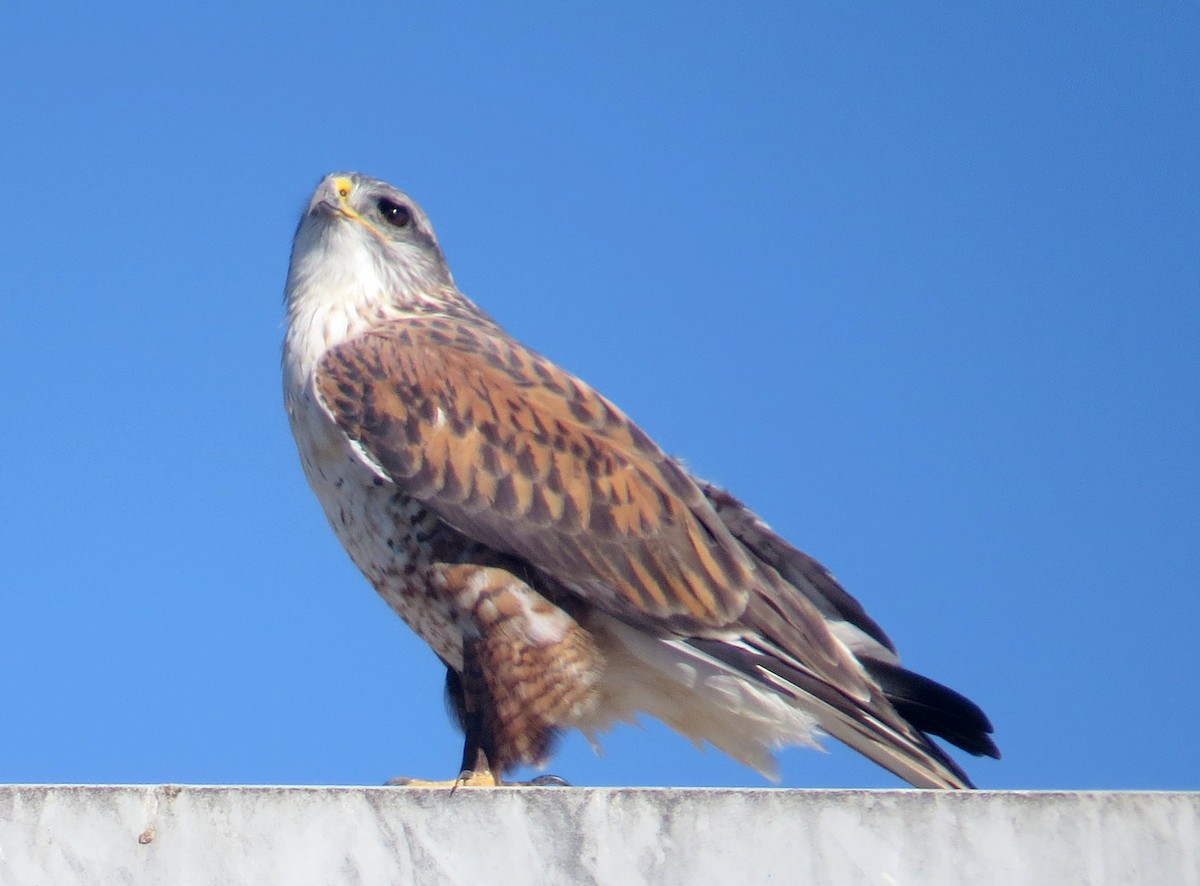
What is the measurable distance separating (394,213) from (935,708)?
252cm

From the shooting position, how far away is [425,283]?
17.5 ft

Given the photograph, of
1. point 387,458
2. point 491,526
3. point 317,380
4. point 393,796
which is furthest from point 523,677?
point 393,796

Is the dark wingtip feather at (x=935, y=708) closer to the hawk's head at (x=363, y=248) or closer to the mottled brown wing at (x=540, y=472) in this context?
the mottled brown wing at (x=540, y=472)

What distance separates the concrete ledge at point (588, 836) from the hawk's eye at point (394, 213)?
3.10 m

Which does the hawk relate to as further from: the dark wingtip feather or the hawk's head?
the hawk's head

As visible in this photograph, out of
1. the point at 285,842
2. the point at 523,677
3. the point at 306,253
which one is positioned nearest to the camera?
the point at 285,842

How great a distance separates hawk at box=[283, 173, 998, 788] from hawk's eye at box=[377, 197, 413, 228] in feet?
2.41

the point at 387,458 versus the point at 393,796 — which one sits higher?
the point at 387,458

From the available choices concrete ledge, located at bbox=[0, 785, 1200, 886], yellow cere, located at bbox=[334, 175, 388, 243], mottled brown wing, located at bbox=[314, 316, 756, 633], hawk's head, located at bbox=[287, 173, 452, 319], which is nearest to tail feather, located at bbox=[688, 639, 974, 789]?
mottled brown wing, located at bbox=[314, 316, 756, 633]

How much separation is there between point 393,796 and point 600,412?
89.4 inches

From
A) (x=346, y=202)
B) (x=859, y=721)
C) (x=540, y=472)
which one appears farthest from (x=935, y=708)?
(x=346, y=202)

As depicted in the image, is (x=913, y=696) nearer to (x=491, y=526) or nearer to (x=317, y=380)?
(x=491, y=526)

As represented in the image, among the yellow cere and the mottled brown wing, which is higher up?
the yellow cere

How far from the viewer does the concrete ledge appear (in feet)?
8.39
